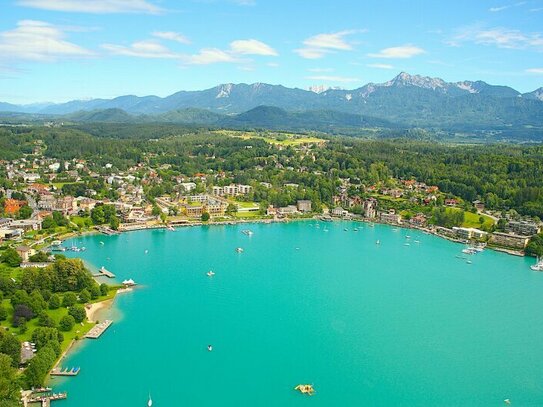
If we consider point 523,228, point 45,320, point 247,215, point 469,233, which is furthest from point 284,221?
point 45,320

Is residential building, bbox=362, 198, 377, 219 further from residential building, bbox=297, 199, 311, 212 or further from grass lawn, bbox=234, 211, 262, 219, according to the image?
Answer: grass lawn, bbox=234, 211, 262, 219

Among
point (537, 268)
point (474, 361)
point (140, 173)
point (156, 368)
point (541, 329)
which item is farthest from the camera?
point (140, 173)

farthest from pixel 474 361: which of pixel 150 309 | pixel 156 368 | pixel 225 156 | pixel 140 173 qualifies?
pixel 225 156

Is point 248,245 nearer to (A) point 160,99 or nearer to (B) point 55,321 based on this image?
(B) point 55,321

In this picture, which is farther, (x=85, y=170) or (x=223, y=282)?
(x=85, y=170)

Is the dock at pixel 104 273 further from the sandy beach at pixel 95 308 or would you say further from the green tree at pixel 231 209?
the green tree at pixel 231 209

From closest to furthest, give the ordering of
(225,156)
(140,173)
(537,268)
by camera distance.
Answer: (537,268) → (140,173) → (225,156)

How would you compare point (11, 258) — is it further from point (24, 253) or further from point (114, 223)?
point (114, 223)
